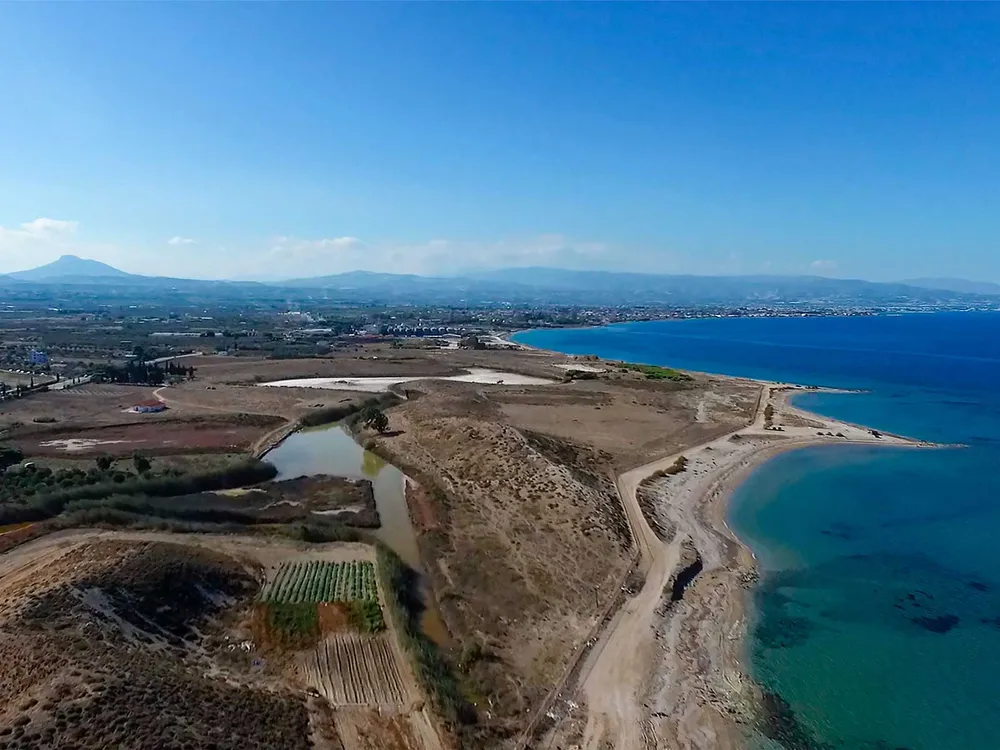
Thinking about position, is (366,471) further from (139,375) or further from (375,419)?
(139,375)

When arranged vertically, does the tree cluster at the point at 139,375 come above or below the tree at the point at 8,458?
below

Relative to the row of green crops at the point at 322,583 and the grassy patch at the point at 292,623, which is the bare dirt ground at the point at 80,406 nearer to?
the row of green crops at the point at 322,583

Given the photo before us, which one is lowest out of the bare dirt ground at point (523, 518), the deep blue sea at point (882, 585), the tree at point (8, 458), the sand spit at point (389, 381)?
the deep blue sea at point (882, 585)

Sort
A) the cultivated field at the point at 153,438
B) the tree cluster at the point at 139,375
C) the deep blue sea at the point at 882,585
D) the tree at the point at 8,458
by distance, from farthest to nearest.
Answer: the tree cluster at the point at 139,375
the cultivated field at the point at 153,438
the tree at the point at 8,458
the deep blue sea at the point at 882,585

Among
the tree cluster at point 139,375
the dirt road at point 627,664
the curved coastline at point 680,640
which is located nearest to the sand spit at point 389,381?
the tree cluster at point 139,375

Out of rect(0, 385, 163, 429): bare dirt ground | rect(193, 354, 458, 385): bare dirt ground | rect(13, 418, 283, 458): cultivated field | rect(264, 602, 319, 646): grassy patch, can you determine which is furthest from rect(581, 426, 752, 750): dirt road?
rect(193, 354, 458, 385): bare dirt ground

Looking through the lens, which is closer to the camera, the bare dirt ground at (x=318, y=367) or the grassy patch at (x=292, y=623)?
the grassy patch at (x=292, y=623)

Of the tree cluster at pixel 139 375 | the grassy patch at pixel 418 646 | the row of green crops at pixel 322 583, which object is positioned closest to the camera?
the grassy patch at pixel 418 646

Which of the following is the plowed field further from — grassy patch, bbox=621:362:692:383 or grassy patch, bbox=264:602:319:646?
grassy patch, bbox=621:362:692:383

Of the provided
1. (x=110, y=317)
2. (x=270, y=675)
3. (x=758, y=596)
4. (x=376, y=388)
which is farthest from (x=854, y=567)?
(x=110, y=317)

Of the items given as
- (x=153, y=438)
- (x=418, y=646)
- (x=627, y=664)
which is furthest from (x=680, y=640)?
(x=153, y=438)
